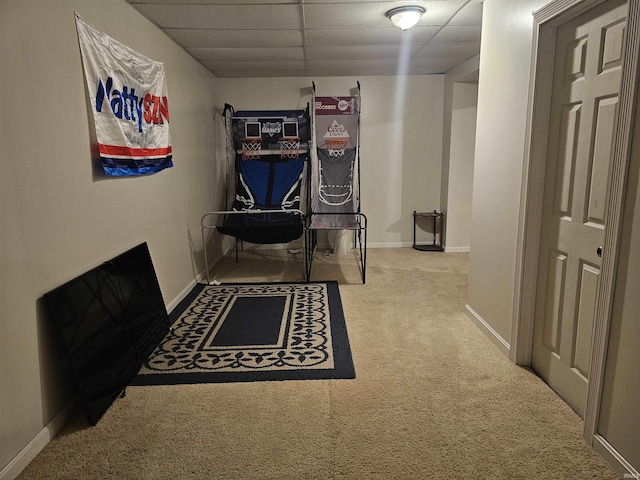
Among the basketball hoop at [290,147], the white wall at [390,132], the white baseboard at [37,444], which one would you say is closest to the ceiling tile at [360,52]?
the white wall at [390,132]

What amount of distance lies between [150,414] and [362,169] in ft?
13.6

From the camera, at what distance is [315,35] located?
11.8ft

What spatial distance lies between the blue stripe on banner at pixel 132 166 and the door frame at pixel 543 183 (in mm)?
2350

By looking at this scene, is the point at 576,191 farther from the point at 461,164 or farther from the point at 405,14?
the point at 461,164

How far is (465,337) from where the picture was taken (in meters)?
2.93

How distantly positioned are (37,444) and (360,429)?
1.40 meters

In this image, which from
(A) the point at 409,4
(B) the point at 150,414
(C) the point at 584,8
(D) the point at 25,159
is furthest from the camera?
(A) the point at 409,4

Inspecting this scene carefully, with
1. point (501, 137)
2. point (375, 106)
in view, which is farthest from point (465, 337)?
point (375, 106)

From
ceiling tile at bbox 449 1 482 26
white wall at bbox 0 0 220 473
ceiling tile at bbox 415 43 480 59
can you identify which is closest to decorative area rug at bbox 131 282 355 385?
white wall at bbox 0 0 220 473

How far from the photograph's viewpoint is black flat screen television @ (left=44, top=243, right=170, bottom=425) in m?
1.97

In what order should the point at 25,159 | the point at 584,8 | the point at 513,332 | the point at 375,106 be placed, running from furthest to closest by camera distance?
the point at 375,106 < the point at 513,332 < the point at 584,8 < the point at 25,159

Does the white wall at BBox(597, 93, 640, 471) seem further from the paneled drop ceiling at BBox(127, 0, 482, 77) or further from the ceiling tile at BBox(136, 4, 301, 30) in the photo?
the ceiling tile at BBox(136, 4, 301, 30)

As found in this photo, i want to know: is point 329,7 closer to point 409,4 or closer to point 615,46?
point 409,4

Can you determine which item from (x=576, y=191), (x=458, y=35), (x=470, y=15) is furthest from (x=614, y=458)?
(x=458, y=35)
